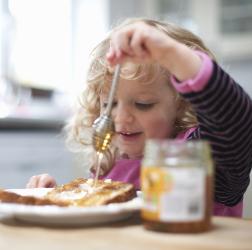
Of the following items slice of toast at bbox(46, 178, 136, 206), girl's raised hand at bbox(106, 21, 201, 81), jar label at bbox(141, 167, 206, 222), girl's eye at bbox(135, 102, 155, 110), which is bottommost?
slice of toast at bbox(46, 178, 136, 206)

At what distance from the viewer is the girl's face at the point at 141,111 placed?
121cm

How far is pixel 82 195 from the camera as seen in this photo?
0.84 metres

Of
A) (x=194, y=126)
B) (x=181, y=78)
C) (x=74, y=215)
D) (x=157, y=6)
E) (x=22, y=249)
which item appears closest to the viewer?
(x=22, y=249)

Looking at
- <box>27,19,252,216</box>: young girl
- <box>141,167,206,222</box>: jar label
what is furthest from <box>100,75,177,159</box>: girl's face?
<box>141,167,206,222</box>: jar label

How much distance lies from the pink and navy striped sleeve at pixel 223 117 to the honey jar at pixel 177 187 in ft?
0.52

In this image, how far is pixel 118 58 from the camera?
2.69ft

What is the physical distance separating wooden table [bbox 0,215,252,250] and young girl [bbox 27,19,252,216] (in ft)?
0.66

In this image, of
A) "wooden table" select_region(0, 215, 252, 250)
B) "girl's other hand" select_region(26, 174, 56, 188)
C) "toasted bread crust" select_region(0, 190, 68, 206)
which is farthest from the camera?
"girl's other hand" select_region(26, 174, 56, 188)

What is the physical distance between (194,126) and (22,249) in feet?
2.49

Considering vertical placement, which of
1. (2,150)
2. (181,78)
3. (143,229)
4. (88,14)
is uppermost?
(88,14)

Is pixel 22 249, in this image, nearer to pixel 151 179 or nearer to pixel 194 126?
pixel 151 179

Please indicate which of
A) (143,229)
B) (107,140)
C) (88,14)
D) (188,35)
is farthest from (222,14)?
(143,229)

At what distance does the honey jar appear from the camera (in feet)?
1.95

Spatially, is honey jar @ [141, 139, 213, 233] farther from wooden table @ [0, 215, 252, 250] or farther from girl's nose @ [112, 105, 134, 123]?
girl's nose @ [112, 105, 134, 123]
